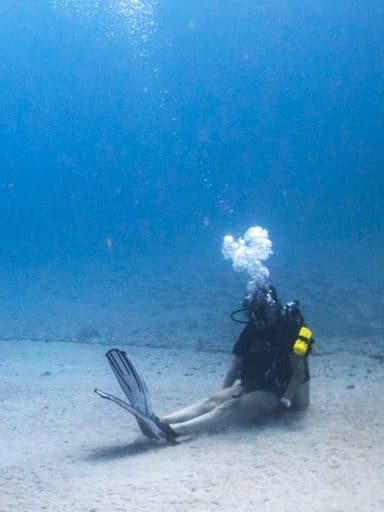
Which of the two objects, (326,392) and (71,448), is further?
(326,392)

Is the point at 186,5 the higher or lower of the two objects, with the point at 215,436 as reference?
higher

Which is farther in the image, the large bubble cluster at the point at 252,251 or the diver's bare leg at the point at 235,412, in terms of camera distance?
the large bubble cluster at the point at 252,251

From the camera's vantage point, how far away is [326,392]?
6.48 m

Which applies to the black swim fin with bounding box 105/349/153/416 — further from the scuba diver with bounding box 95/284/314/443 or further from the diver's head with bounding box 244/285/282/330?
the diver's head with bounding box 244/285/282/330

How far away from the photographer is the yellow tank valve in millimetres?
5098

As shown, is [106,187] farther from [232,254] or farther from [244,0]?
[232,254]

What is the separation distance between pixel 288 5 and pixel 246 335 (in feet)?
370

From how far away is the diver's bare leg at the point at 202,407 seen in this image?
16.8 feet

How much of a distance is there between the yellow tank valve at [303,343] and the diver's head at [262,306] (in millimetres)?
273

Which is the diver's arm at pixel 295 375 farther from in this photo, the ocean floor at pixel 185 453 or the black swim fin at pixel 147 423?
the black swim fin at pixel 147 423

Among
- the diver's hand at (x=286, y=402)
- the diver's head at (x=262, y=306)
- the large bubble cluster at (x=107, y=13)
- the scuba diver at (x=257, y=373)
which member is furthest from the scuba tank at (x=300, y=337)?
the large bubble cluster at (x=107, y=13)

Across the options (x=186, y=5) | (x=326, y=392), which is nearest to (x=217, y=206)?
(x=186, y=5)

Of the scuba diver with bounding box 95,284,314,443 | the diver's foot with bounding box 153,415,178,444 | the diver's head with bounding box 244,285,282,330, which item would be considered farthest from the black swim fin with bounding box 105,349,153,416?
the diver's head with bounding box 244,285,282,330

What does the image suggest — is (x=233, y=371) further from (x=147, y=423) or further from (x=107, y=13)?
(x=107, y=13)
